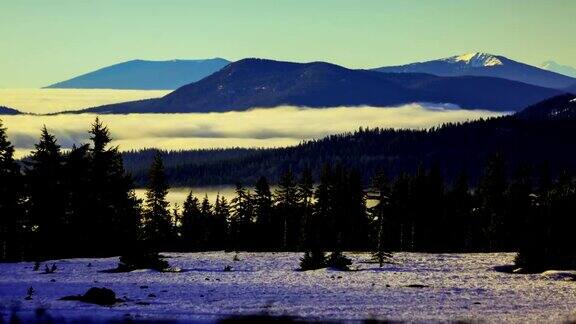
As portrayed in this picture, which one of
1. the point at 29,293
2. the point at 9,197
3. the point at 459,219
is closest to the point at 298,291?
the point at 29,293

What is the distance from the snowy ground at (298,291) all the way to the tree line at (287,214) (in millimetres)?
3862

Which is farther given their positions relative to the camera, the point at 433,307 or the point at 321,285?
the point at 321,285

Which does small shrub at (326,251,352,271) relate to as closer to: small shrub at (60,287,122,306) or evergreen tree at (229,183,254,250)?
small shrub at (60,287,122,306)

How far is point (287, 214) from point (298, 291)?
60.6 m

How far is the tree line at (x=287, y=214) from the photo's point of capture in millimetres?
62625

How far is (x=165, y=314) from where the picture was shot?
95.0ft

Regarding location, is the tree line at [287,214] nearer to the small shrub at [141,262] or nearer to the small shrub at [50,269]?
the small shrub at [141,262]

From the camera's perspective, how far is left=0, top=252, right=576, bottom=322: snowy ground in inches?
1178

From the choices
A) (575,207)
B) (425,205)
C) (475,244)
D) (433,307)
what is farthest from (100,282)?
(475,244)

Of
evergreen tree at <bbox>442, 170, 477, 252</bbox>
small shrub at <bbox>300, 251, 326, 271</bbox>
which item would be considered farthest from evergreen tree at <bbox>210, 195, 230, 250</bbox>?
small shrub at <bbox>300, 251, 326, 271</bbox>

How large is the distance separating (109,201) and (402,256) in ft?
77.2

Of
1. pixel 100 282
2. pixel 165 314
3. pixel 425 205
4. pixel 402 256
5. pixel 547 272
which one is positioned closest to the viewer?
pixel 165 314

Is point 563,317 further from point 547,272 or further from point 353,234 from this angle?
point 353,234

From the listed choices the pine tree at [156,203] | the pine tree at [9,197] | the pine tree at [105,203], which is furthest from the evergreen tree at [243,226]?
the pine tree at [9,197]
